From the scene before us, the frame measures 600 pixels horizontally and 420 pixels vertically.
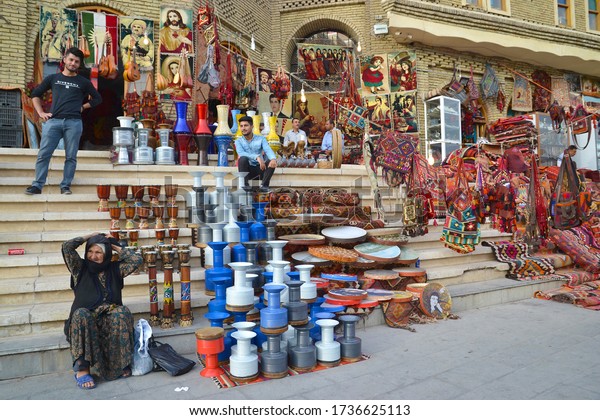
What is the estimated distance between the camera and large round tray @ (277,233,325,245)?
5.44 m

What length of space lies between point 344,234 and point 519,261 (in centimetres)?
313

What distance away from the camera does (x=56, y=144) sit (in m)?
5.78

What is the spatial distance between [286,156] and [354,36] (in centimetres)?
714

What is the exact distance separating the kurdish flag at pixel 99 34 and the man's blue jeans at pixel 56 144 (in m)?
4.87

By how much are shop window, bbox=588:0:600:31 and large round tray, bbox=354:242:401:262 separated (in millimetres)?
15354

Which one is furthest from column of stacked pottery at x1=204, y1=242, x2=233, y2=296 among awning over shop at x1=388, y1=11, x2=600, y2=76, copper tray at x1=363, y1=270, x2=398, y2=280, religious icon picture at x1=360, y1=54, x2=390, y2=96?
awning over shop at x1=388, y1=11, x2=600, y2=76

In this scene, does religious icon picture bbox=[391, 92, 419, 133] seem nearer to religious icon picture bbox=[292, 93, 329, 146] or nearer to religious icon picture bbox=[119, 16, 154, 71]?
religious icon picture bbox=[292, 93, 329, 146]

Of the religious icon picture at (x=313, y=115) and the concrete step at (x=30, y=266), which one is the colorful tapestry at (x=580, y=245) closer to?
the religious icon picture at (x=313, y=115)

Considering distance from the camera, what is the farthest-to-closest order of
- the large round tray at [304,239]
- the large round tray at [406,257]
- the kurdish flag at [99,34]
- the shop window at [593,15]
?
the shop window at [593,15], the kurdish flag at [99,34], the large round tray at [406,257], the large round tray at [304,239]

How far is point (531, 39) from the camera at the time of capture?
13695 millimetres

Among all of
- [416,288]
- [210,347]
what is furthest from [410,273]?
[210,347]

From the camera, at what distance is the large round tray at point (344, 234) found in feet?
18.6

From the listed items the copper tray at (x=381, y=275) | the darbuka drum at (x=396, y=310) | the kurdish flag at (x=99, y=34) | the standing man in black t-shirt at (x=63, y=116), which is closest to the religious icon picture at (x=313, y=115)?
the kurdish flag at (x=99, y=34)
